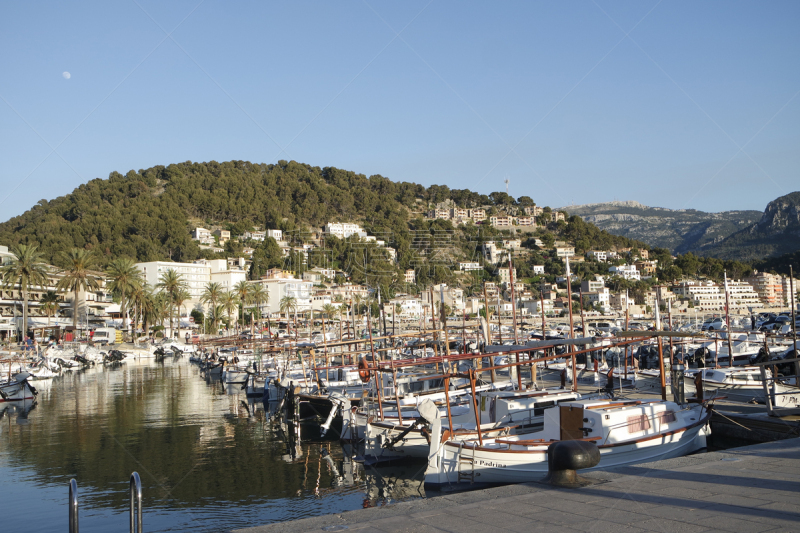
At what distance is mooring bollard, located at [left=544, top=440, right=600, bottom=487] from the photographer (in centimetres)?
873

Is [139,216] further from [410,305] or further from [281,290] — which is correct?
[410,305]

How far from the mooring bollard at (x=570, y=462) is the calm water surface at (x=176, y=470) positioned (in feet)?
21.1

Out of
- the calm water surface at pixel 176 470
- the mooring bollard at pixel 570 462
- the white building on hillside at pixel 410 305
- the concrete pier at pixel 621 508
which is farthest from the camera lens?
the white building on hillside at pixel 410 305

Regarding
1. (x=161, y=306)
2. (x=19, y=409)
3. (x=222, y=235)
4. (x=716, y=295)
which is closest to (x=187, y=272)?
(x=161, y=306)

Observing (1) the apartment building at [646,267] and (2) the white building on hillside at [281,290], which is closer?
(2) the white building on hillside at [281,290]

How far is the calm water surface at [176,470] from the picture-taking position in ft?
46.0

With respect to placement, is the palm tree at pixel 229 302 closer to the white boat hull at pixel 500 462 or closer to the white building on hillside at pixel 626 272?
the white boat hull at pixel 500 462

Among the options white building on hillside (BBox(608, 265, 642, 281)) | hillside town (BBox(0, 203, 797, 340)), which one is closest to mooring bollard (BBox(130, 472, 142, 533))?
hillside town (BBox(0, 203, 797, 340))

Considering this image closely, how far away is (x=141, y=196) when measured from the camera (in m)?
170

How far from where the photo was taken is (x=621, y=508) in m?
7.54

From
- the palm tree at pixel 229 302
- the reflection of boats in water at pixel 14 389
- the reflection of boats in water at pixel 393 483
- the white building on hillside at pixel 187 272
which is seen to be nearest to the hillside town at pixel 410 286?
the white building on hillside at pixel 187 272

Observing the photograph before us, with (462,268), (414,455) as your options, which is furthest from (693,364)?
(462,268)

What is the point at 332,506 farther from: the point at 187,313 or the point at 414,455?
A: the point at 187,313

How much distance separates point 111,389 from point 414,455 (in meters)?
29.1
